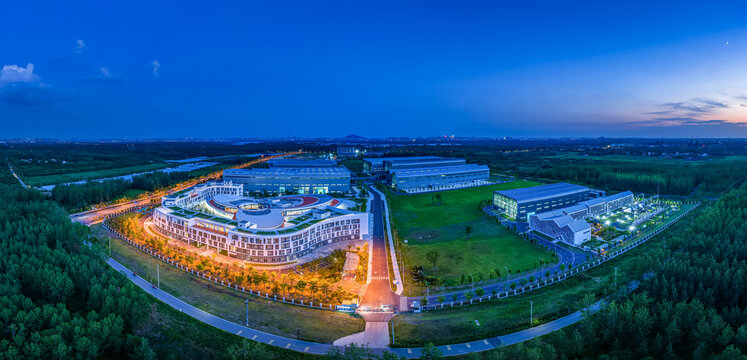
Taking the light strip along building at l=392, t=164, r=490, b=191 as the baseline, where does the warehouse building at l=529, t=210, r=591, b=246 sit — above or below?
below

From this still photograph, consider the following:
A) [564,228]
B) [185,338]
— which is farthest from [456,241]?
[185,338]

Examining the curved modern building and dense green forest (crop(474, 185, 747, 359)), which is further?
the curved modern building

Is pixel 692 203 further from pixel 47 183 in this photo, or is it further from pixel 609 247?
pixel 47 183

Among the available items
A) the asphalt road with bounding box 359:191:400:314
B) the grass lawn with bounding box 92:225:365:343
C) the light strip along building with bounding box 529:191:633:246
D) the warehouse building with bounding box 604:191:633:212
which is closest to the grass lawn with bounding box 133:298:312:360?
the grass lawn with bounding box 92:225:365:343

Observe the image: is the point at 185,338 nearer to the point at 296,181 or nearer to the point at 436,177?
the point at 296,181

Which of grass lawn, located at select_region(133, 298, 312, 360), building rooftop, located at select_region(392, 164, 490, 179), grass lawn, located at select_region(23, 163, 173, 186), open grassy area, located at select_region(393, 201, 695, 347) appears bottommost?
grass lawn, located at select_region(133, 298, 312, 360)

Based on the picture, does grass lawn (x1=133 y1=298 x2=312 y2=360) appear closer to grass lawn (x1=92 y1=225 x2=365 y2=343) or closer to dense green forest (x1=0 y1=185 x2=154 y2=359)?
dense green forest (x1=0 y1=185 x2=154 y2=359)

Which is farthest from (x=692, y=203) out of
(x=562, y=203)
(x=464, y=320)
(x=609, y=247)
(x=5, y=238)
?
(x=5, y=238)

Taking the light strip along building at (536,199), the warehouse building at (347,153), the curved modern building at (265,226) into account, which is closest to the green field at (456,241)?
the light strip along building at (536,199)
